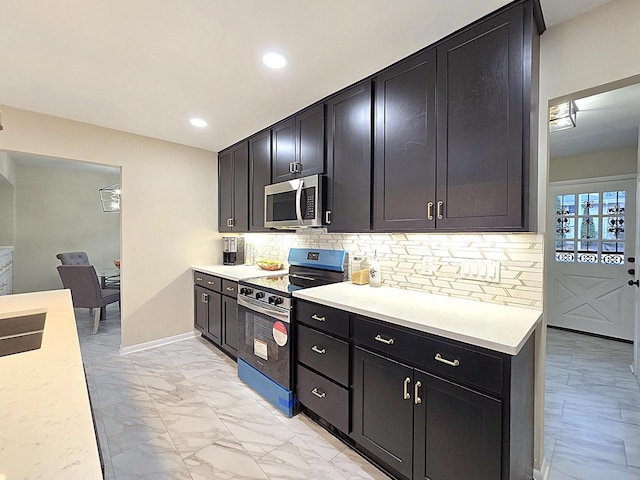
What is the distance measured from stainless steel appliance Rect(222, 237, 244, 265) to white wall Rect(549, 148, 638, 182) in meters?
4.65

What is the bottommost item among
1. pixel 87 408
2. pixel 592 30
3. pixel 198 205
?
pixel 87 408

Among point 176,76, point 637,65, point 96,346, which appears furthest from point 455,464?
point 96,346

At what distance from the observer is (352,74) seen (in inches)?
85.0

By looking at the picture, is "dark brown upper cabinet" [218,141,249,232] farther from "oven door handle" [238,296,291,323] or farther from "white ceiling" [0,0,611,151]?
"oven door handle" [238,296,291,323]

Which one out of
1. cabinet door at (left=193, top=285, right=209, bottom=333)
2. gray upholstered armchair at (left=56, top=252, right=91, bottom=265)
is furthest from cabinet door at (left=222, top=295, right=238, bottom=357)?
gray upholstered armchair at (left=56, top=252, right=91, bottom=265)

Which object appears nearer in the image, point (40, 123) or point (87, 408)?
point (87, 408)

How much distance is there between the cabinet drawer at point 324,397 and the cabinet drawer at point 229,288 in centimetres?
113

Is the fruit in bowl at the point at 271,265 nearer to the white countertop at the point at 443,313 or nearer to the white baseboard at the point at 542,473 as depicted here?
the white countertop at the point at 443,313

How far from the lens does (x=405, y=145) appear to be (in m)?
1.98

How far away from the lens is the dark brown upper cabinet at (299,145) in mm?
2613

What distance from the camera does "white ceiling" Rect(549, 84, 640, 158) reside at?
262cm

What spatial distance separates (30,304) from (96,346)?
2261mm

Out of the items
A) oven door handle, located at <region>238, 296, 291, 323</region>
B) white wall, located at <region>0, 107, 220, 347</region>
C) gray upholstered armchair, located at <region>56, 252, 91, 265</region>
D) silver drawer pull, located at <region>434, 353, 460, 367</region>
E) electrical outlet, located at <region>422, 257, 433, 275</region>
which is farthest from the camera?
gray upholstered armchair, located at <region>56, 252, 91, 265</region>

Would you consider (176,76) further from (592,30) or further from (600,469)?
→ (600,469)
